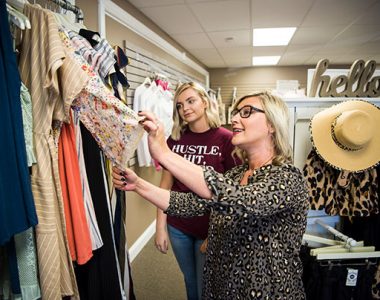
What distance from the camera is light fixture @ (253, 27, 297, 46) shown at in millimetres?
4176

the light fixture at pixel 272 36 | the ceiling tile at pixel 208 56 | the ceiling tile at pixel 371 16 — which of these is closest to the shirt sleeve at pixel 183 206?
the ceiling tile at pixel 371 16

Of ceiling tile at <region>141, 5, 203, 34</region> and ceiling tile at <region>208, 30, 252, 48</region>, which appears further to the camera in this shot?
ceiling tile at <region>208, 30, 252, 48</region>

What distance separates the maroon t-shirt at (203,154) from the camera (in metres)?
1.69

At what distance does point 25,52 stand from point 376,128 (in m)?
1.79

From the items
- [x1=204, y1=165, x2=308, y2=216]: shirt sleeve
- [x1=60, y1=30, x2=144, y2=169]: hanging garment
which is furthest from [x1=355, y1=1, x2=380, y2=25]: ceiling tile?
[x1=60, y1=30, x2=144, y2=169]: hanging garment

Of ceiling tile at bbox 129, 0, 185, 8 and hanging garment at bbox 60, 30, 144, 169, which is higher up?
ceiling tile at bbox 129, 0, 185, 8

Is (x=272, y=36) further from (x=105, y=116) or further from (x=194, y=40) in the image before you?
(x=105, y=116)

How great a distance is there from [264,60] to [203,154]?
244 inches

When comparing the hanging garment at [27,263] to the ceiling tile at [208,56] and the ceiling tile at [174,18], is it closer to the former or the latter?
the ceiling tile at [174,18]

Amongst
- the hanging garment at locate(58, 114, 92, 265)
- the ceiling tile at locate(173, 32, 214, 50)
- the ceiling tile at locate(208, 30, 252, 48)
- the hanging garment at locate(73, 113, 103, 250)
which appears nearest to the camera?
the hanging garment at locate(58, 114, 92, 265)

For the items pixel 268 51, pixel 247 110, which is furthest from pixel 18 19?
pixel 268 51

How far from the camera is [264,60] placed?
7113 mm

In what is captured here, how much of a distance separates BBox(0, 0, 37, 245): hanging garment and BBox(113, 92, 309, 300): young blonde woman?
39cm

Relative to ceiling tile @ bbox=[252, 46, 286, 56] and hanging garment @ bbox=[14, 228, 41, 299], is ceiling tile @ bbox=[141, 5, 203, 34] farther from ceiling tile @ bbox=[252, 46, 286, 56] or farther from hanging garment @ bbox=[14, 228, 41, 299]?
hanging garment @ bbox=[14, 228, 41, 299]
